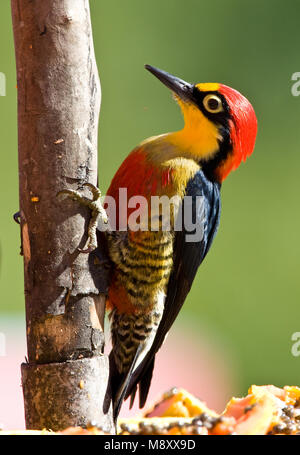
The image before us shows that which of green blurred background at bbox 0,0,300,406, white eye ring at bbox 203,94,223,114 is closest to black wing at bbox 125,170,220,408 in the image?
white eye ring at bbox 203,94,223,114

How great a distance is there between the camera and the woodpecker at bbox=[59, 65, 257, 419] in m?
2.07

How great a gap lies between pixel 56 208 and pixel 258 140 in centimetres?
322

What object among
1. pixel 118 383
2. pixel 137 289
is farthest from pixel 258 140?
pixel 118 383

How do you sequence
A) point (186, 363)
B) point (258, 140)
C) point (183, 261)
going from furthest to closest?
point (258, 140) → point (186, 363) → point (183, 261)

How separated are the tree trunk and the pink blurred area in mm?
1068

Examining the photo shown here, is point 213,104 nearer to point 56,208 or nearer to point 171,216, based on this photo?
point 171,216

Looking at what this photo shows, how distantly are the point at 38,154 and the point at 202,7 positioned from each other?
11.5 ft

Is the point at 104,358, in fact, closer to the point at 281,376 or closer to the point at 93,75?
the point at 93,75

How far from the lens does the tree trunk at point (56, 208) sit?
64.8 inches

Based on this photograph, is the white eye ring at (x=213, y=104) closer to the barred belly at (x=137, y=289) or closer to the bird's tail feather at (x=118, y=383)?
the barred belly at (x=137, y=289)

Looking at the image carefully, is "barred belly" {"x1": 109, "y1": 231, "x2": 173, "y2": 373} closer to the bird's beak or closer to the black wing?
the black wing

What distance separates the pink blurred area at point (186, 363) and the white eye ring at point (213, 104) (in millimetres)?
1208

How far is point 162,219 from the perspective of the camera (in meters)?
2.08
